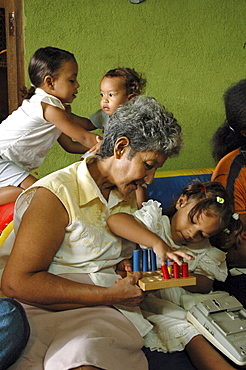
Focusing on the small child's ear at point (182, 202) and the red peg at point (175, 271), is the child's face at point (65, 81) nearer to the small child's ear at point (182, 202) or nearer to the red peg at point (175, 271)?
the small child's ear at point (182, 202)

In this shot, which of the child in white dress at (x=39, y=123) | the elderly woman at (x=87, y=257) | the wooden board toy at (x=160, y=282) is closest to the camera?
the elderly woman at (x=87, y=257)

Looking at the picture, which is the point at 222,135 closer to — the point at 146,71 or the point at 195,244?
the point at 195,244

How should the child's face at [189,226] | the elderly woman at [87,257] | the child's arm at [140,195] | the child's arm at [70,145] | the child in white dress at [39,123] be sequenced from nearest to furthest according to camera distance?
the elderly woman at [87,257], the child's face at [189,226], the child's arm at [140,195], the child in white dress at [39,123], the child's arm at [70,145]

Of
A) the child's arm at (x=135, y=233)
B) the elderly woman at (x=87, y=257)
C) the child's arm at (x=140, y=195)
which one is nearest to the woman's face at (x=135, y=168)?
the elderly woman at (x=87, y=257)

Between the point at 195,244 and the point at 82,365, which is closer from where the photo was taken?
the point at 82,365

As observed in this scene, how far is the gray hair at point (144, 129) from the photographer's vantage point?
1621 mm

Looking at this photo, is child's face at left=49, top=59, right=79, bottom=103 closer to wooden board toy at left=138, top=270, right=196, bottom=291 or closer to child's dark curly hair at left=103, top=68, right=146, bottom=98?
child's dark curly hair at left=103, top=68, right=146, bottom=98

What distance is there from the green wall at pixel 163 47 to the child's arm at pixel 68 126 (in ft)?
2.32

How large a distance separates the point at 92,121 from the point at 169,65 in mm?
868

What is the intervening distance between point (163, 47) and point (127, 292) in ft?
7.29

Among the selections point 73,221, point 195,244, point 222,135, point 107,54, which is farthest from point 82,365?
point 107,54

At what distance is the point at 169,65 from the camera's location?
3303 millimetres

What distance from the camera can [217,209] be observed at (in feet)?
6.32

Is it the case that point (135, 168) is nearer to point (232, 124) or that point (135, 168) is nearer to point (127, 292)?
point (127, 292)
